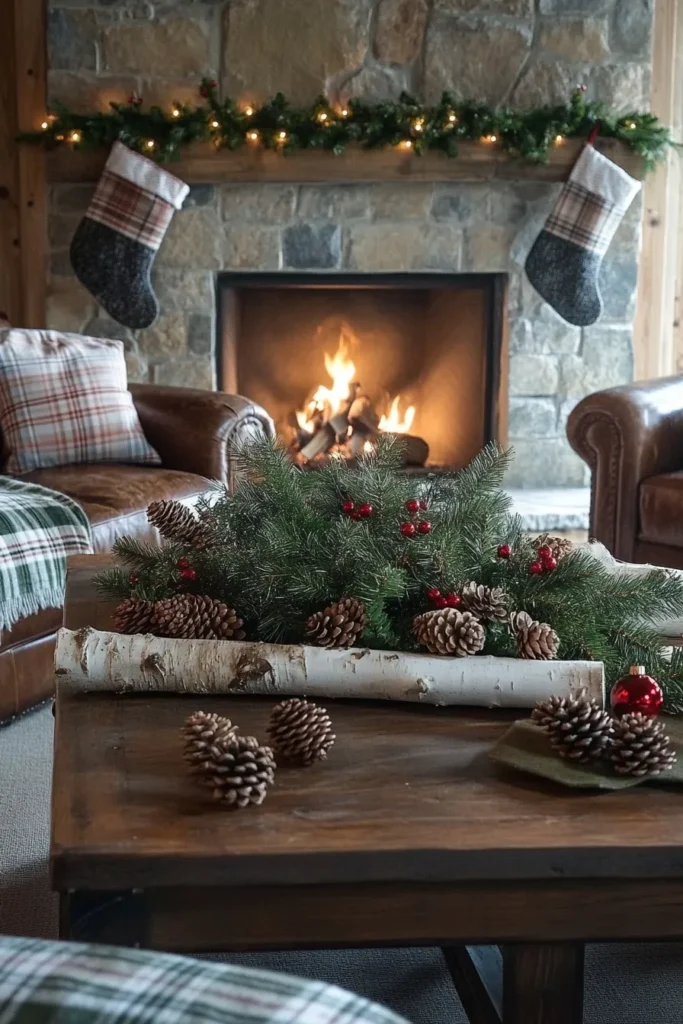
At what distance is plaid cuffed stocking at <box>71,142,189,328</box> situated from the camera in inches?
151

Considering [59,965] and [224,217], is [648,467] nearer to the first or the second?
[224,217]

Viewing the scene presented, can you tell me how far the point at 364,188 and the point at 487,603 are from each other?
9.75ft

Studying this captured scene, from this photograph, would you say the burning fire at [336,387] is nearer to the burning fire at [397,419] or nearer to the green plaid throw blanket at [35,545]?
the burning fire at [397,419]

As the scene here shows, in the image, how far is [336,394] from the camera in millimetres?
4238

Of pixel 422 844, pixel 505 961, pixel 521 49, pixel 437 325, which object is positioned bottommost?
pixel 505 961

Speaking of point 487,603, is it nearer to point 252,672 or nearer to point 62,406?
point 252,672

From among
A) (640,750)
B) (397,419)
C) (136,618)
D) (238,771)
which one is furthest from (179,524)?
(397,419)

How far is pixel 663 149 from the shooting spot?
→ 4.01m

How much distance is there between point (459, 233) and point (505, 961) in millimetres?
3344

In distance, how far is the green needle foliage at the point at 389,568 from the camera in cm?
130

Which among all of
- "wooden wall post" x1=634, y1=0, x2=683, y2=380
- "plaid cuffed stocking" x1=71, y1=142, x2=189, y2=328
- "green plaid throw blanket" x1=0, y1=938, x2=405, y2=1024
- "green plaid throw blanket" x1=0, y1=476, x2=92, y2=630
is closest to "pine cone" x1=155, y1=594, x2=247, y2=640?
"green plaid throw blanket" x1=0, y1=938, x2=405, y2=1024

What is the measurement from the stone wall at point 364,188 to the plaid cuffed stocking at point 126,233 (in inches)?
2.5

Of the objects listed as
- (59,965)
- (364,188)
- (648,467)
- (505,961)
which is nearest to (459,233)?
(364,188)

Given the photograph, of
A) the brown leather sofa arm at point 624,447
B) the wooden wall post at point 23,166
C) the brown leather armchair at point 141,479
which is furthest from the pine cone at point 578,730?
the wooden wall post at point 23,166
